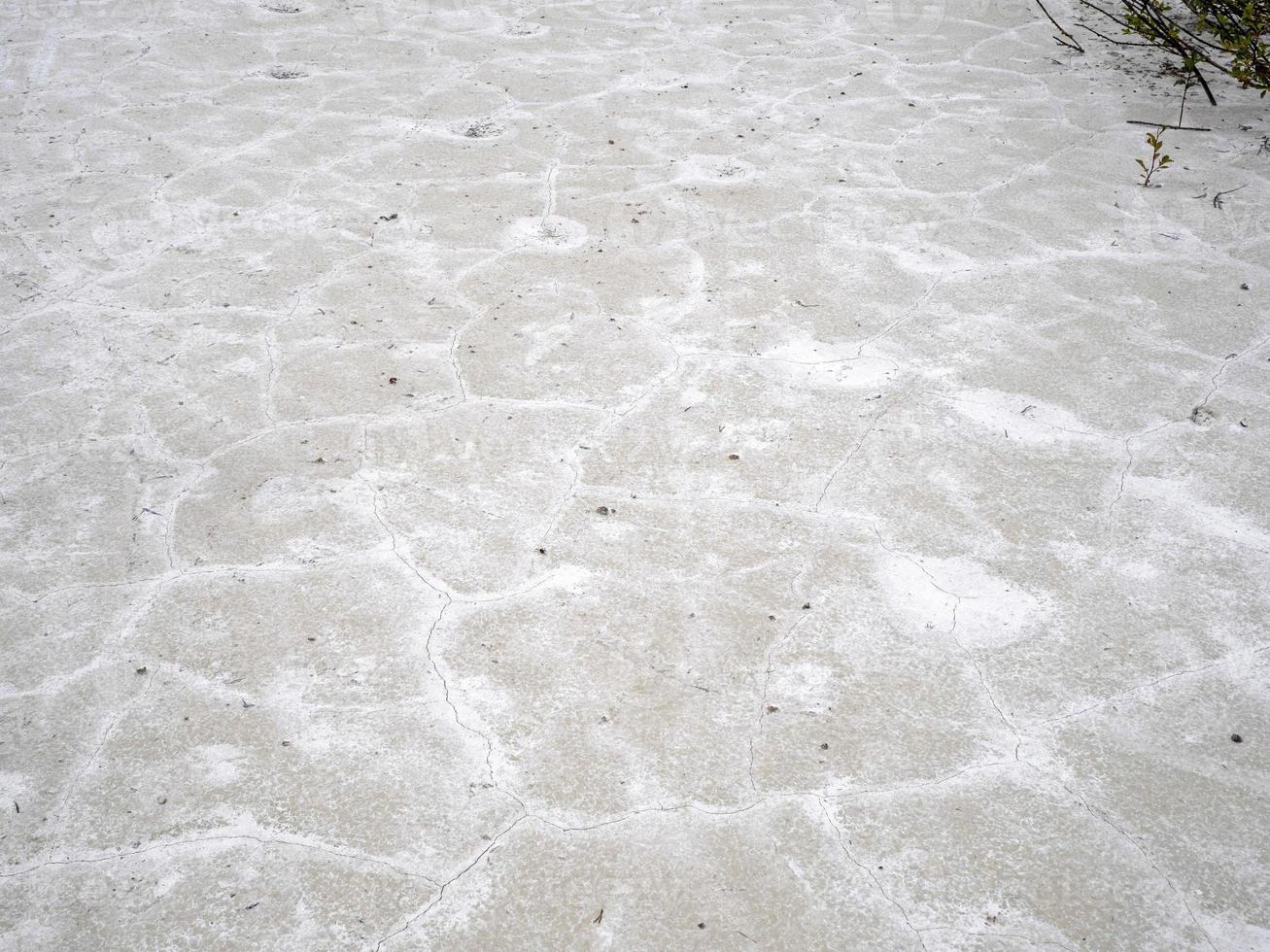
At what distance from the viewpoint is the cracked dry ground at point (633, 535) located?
146cm

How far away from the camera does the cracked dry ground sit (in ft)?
4.78

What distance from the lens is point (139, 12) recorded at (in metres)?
5.07

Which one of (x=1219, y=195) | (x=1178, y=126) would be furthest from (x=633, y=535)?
(x=1178, y=126)

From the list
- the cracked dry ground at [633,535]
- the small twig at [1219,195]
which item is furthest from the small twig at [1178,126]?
the small twig at [1219,195]

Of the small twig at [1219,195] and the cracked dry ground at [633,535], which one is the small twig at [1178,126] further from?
the small twig at [1219,195]

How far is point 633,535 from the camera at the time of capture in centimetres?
205

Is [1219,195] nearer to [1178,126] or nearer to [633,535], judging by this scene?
[1178,126]

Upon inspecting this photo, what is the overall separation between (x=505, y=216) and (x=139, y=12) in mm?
3112

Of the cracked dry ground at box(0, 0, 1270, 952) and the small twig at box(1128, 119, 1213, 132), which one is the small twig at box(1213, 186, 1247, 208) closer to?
the cracked dry ground at box(0, 0, 1270, 952)

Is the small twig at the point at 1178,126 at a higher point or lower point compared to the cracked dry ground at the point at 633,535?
higher

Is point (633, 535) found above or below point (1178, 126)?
below

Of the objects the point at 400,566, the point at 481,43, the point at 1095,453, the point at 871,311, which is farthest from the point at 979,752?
the point at 481,43

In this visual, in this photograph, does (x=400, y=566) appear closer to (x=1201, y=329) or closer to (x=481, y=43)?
(x=1201, y=329)

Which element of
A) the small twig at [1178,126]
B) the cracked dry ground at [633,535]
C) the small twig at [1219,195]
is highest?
the small twig at [1178,126]
